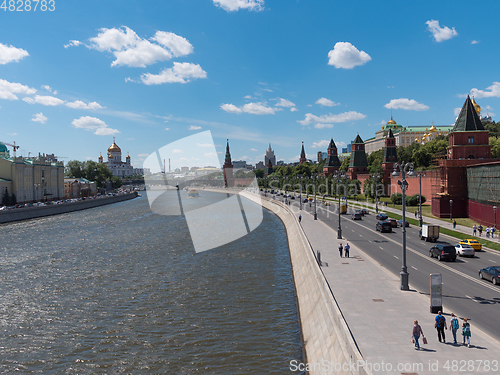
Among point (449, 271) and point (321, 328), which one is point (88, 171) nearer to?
point (449, 271)

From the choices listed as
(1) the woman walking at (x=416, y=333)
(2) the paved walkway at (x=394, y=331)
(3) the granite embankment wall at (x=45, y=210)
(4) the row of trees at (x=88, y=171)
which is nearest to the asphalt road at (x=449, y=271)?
(2) the paved walkway at (x=394, y=331)

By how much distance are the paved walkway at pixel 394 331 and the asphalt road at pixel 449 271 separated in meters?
0.81

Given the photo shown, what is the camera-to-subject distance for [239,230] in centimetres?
4944

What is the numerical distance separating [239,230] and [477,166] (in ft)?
99.1

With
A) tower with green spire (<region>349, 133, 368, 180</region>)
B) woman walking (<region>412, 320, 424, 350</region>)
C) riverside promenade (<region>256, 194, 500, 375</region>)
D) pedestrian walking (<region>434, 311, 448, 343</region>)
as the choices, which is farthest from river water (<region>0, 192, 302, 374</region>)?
tower with green spire (<region>349, 133, 368, 180</region>)

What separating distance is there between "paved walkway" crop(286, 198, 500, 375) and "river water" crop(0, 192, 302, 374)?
3.21m

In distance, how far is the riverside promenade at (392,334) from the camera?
403 inches

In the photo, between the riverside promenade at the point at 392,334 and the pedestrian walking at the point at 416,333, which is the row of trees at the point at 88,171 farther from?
the pedestrian walking at the point at 416,333

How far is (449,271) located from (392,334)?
11.7 metres

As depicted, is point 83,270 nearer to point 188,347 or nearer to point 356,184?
point 188,347

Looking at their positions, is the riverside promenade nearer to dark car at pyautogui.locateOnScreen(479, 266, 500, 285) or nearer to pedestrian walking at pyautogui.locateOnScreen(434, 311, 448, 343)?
pedestrian walking at pyautogui.locateOnScreen(434, 311, 448, 343)

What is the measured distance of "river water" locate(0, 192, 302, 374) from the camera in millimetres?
14633

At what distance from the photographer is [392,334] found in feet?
40.3

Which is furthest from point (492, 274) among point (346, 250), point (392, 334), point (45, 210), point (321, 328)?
point (45, 210)
